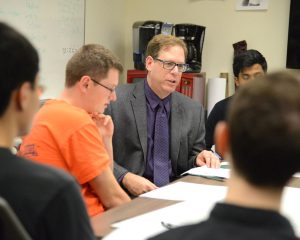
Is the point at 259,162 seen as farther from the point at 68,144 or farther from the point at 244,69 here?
the point at 244,69

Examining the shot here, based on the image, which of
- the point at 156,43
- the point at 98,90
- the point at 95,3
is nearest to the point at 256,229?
the point at 98,90

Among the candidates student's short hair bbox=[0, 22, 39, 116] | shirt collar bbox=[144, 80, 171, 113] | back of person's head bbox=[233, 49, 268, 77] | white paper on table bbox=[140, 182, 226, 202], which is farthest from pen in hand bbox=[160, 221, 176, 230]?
back of person's head bbox=[233, 49, 268, 77]

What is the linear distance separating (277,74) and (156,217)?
0.76m

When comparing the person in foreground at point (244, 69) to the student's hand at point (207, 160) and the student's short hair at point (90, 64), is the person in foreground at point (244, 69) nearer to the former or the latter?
the student's hand at point (207, 160)

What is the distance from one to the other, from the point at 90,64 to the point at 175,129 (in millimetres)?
787

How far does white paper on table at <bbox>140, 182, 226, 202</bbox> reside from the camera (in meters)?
1.68

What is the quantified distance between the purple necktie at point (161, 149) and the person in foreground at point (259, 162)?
1.62m

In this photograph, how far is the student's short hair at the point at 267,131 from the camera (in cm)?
71

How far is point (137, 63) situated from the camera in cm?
436

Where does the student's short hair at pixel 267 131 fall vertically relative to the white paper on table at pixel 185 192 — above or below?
above

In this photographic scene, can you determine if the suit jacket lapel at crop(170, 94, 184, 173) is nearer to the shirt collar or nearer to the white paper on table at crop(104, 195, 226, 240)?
the shirt collar

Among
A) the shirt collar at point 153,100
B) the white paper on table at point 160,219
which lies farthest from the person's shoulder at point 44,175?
the shirt collar at point 153,100

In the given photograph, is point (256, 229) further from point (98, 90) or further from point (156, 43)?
point (156, 43)

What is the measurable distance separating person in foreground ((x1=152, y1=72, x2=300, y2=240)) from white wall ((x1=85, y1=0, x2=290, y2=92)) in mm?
3460
